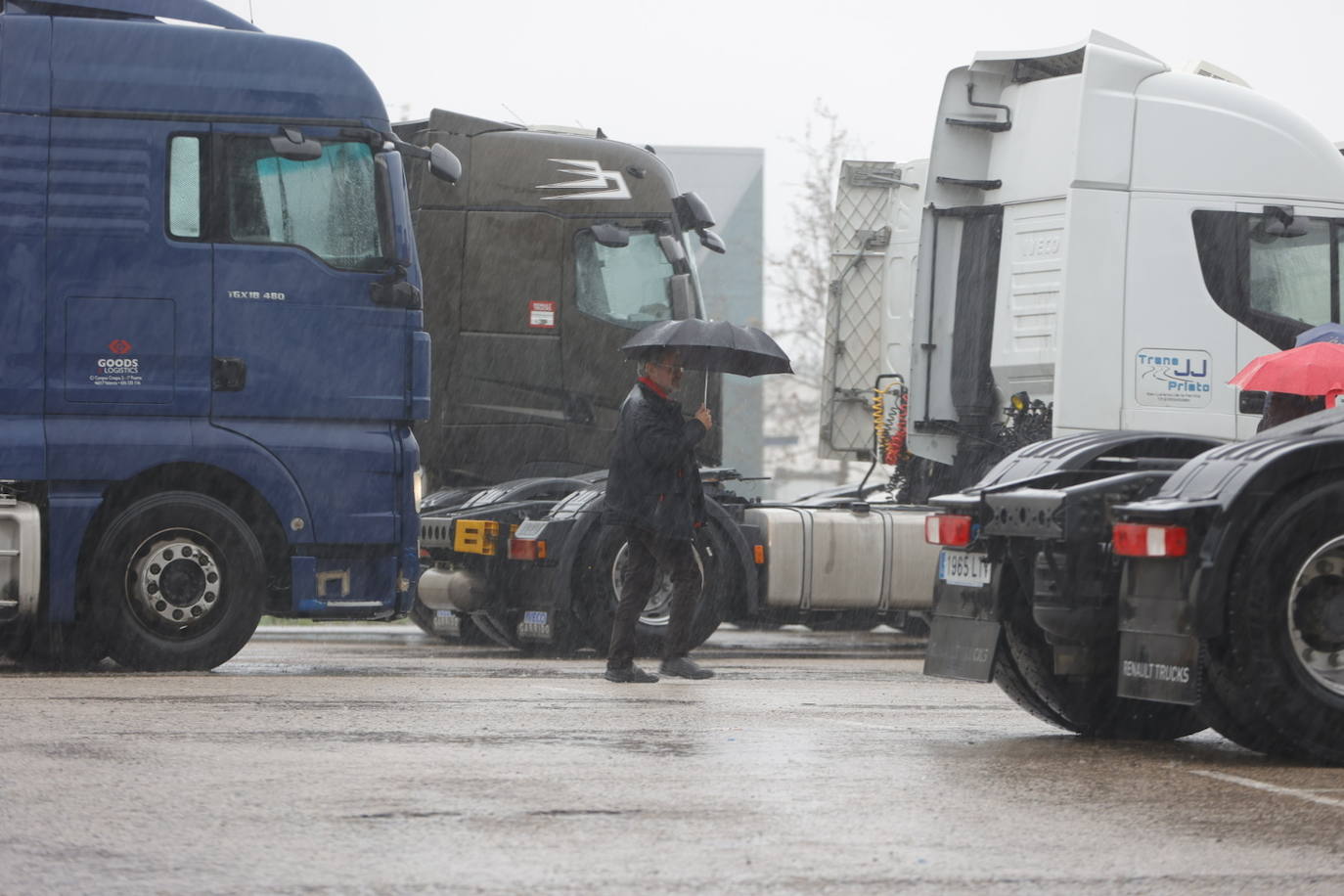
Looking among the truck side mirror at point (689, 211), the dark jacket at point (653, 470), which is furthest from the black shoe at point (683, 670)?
the truck side mirror at point (689, 211)

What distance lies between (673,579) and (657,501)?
0.42 metres

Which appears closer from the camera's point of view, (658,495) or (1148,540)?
(1148,540)

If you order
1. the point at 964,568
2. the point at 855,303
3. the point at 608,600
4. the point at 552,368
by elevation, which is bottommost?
the point at 608,600

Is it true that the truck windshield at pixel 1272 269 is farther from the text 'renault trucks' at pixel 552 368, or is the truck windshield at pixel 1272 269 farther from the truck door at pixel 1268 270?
the text 'renault trucks' at pixel 552 368

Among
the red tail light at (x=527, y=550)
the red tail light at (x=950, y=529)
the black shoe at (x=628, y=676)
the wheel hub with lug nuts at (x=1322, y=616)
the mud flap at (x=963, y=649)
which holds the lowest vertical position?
the black shoe at (x=628, y=676)

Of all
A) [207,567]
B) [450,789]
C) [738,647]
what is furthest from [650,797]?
[738,647]

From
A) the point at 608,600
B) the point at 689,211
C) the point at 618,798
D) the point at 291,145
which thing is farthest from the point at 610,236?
the point at 618,798

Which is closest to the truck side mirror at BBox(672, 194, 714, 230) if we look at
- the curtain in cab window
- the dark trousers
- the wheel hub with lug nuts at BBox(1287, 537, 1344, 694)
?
the curtain in cab window

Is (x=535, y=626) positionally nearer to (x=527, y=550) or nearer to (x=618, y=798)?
(x=527, y=550)

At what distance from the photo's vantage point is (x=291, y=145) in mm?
11695

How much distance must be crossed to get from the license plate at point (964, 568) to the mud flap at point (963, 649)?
0.45ft

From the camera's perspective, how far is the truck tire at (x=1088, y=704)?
319 inches

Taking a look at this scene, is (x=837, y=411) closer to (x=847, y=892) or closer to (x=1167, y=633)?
(x=1167, y=633)

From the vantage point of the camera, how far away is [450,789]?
6.29 meters
